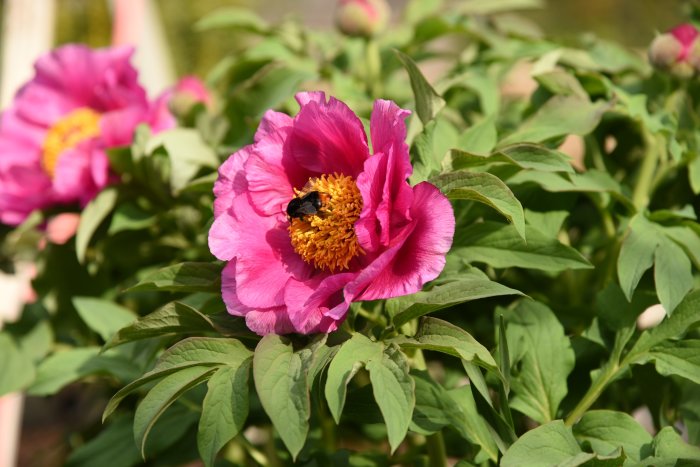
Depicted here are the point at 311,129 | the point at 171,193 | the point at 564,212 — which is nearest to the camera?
the point at 311,129

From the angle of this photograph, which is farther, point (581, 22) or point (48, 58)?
point (581, 22)

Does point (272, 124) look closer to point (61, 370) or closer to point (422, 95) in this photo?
point (422, 95)

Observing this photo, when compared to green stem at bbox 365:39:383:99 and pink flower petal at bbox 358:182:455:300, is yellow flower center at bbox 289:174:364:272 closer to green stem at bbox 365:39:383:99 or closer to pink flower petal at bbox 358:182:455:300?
pink flower petal at bbox 358:182:455:300

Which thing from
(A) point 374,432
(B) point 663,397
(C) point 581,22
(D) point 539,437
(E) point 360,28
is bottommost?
(C) point 581,22

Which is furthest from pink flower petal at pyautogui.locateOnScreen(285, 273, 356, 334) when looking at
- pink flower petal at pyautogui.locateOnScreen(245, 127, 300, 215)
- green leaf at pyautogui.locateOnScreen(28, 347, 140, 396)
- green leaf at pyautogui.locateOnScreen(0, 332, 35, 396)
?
green leaf at pyautogui.locateOnScreen(0, 332, 35, 396)

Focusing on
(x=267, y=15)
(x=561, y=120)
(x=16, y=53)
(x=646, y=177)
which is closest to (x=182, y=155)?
(x=561, y=120)

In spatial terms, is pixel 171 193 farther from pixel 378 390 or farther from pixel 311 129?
pixel 378 390

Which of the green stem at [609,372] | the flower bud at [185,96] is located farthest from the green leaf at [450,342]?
the flower bud at [185,96]

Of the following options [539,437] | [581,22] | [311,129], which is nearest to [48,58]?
[311,129]
